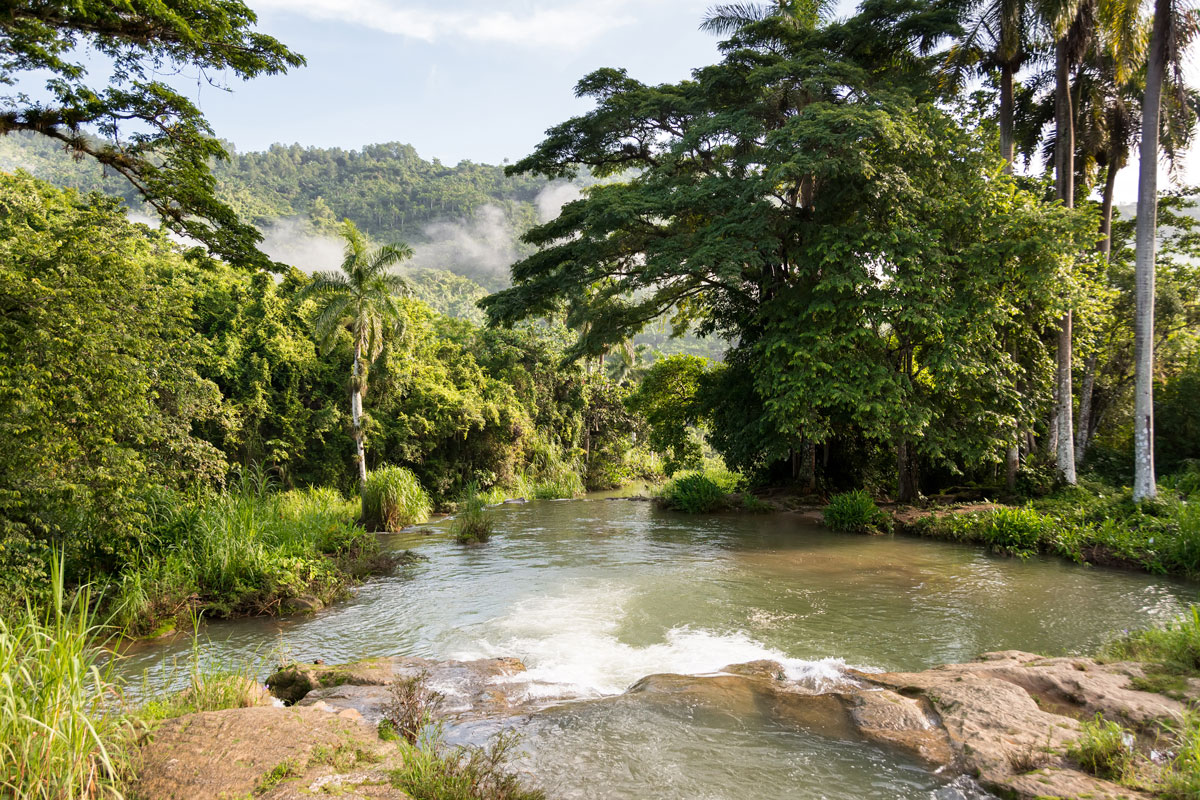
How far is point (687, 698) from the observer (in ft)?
19.4

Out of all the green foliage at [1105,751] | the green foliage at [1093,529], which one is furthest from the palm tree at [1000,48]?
the green foliage at [1105,751]

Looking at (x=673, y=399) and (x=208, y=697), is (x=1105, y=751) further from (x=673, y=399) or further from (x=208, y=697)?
(x=673, y=399)

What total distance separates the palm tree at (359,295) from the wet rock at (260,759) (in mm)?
19489

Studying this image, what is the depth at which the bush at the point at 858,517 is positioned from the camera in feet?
52.1

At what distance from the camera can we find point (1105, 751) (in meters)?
4.08

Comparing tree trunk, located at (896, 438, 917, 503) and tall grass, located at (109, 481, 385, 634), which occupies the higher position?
tree trunk, located at (896, 438, 917, 503)

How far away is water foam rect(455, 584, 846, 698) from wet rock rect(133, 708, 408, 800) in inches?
99.0

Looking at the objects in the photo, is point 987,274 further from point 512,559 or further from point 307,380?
point 307,380

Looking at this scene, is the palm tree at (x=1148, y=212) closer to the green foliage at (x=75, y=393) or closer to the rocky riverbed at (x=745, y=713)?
the rocky riverbed at (x=745, y=713)

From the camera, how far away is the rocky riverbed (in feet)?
12.0

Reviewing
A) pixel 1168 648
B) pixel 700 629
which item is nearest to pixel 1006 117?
pixel 1168 648

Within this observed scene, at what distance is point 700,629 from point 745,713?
3.23 meters

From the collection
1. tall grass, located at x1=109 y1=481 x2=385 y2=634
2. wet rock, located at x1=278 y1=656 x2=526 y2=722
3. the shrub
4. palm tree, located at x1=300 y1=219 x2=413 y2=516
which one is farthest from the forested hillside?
wet rock, located at x1=278 y1=656 x2=526 y2=722

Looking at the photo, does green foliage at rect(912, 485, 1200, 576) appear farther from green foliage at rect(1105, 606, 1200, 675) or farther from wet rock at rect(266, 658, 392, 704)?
wet rock at rect(266, 658, 392, 704)
